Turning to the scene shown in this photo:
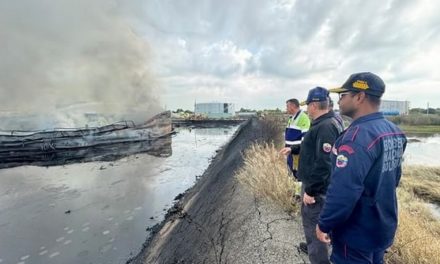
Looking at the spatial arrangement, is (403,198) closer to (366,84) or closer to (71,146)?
(366,84)

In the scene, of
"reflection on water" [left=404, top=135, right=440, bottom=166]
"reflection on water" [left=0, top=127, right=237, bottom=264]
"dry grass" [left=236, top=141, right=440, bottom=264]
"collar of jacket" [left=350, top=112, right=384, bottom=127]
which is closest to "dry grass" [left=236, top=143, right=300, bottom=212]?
"dry grass" [left=236, top=141, right=440, bottom=264]

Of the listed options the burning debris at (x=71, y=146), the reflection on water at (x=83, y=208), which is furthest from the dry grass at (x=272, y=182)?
the burning debris at (x=71, y=146)

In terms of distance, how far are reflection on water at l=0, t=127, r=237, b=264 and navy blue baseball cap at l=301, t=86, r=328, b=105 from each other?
225 inches

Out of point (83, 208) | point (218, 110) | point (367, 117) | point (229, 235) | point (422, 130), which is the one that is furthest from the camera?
point (218, 110)

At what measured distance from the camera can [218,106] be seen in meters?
93.8

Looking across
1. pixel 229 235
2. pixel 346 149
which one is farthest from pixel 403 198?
Result: pixel 346 149

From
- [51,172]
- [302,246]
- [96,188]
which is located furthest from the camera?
[51,172]

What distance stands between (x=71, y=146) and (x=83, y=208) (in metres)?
18.3

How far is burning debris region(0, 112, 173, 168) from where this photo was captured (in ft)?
72.1

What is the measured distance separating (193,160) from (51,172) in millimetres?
8835

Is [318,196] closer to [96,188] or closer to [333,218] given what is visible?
[333,218]

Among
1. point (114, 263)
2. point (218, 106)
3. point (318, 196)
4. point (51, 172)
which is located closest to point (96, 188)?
point (51, 172)

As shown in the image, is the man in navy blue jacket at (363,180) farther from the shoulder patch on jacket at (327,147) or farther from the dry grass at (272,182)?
the dry grass at (272,182)

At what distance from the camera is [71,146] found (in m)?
26.5
